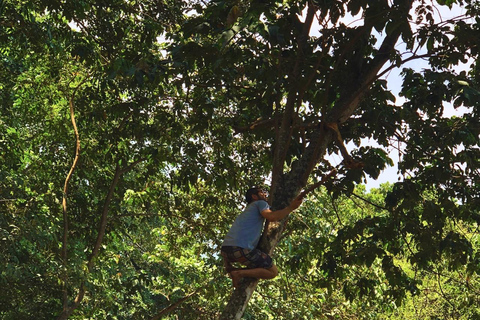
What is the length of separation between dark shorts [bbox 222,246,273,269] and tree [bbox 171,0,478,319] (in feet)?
0.44

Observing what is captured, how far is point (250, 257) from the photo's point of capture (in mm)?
4426

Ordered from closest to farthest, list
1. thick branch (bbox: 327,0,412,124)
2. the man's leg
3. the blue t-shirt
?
1. the man's leg
2. the blue t-shirt
3. thick branch (bbox: 327,0,412,124)

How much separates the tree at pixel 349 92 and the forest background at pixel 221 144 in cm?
2

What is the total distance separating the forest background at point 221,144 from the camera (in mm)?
4910

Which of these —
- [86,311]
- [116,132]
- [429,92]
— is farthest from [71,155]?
[429,92]

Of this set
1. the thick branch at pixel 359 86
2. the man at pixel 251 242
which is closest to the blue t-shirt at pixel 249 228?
the man at pixel 251 242

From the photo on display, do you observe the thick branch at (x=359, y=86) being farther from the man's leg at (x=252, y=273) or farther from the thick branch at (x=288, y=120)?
the man's leg at (x=252, y=273)

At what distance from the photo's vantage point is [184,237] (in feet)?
33.7

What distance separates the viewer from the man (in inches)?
171

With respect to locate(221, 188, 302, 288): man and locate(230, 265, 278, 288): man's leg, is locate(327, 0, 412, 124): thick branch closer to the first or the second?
locate(221, 188, 302, 288): man

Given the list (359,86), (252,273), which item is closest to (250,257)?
(252,273)

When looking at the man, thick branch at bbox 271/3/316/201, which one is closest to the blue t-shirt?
the man

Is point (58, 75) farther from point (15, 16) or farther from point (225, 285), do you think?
point (225, 285)

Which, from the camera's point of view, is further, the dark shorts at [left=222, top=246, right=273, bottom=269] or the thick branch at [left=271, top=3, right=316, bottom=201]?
the thick branch at [left=271, top=3, right=316, bottom=201]
